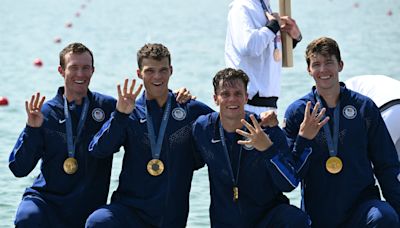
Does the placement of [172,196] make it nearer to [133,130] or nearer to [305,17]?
[133,130]

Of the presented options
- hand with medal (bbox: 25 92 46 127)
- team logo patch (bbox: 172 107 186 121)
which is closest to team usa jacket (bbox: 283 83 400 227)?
team logo patch (bbox: 172 107 186 121)

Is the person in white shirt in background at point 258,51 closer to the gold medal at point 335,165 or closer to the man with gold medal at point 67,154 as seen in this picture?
the gold medal at point 335,165

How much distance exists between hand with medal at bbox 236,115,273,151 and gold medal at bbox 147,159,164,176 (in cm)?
60

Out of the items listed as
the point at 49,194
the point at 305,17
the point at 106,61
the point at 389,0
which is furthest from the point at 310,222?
the point at 389,0

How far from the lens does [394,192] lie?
615 cm

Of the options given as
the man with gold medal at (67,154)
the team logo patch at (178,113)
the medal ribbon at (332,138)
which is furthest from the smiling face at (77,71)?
the medal ribbon at (332,138)

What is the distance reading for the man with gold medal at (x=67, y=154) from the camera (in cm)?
631

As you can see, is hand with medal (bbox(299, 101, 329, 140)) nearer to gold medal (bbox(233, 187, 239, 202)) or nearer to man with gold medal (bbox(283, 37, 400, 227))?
man with gold medal (bbox(283, 37, 400, 227))

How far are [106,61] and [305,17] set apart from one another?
9481 mm

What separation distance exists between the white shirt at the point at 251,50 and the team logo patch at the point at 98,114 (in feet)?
3.35

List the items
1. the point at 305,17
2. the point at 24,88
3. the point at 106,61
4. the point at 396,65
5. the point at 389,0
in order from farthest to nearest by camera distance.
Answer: the point at 389,0 < the point at 305,17 < the point at 106,61 < the point at 396,65 < the point at 24,88

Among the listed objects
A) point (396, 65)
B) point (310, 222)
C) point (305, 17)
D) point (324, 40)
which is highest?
point (305, 17)

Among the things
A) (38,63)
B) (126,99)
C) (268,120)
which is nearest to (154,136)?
(126,99)

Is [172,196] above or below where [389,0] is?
below
